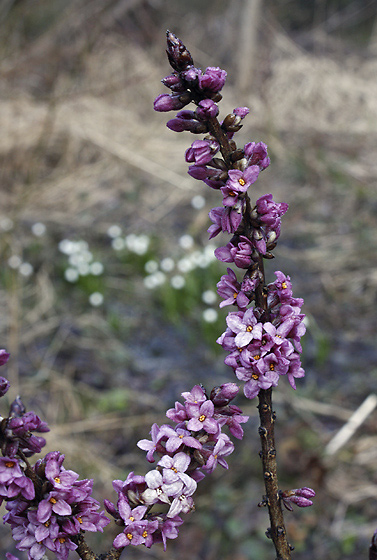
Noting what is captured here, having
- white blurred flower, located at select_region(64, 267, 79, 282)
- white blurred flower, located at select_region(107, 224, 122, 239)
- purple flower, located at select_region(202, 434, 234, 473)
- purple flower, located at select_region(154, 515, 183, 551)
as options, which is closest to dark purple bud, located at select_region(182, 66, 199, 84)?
purple flower, located at select_region(202, 434, 234, 473)

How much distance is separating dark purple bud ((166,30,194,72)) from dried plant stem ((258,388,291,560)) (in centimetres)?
53

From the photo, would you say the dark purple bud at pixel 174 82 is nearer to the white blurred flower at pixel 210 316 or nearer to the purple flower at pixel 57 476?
the purple flower at pixel 57 476

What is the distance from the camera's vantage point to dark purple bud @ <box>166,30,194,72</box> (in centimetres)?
93

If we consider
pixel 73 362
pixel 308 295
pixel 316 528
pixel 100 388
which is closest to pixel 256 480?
pixel 316 528

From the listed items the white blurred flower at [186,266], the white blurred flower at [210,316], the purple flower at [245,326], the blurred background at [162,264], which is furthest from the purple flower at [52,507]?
the white blurred flower at [186,266]

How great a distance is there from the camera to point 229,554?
3.48m

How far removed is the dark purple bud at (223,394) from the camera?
3.27ft

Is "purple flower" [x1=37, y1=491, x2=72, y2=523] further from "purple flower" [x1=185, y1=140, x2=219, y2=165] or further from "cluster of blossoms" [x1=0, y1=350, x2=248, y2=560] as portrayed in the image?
"purple flower" [x1=185, y1=140, x2=219, y2=165]

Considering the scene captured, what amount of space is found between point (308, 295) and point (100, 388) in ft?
7.21

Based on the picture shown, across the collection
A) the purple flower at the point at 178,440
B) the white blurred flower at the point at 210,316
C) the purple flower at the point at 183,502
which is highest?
the white blurred flower at the point at 210,316

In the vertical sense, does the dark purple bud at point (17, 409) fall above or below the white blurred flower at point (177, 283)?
below

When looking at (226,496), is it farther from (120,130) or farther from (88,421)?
(120,130)

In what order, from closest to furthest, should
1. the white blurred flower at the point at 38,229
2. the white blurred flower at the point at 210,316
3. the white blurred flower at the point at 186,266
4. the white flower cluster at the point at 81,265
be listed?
the white blurred flower at the point at 210,316 → the white blurred flower at the point at 186,266 → the white flower cluster at the point at 81,265 → the white blurred flower at the point at 38,229

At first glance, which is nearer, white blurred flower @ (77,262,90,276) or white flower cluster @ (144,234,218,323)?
white flower cluster @ (144,234,218,323)
